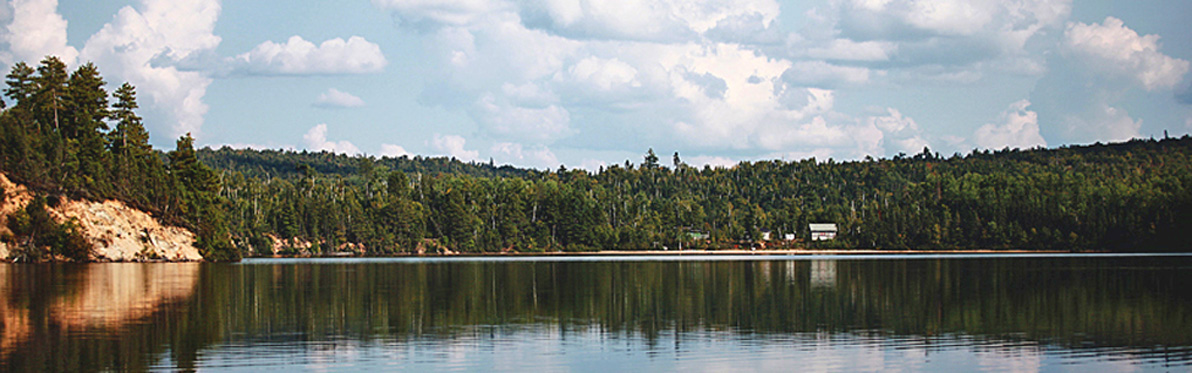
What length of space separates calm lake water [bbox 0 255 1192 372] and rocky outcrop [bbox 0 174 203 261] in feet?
157

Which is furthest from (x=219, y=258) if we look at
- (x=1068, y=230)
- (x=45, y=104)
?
(x=1068, y=230)

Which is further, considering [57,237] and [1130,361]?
[57,237]

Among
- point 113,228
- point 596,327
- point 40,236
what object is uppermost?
point 113,228

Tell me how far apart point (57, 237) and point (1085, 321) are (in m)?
93.0

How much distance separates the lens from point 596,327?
3662 centimetres

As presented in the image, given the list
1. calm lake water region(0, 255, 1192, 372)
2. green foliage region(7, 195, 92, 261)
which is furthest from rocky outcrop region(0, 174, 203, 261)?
calm lake water region(0, 255, 1192, 372)

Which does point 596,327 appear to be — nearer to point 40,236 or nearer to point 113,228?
point 40,236

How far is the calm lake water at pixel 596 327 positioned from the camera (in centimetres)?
2756

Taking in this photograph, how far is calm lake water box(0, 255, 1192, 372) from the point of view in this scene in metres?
27.6

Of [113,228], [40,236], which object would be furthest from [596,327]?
[113,228]

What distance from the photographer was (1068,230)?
649ft

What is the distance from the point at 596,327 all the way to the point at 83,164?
301ft

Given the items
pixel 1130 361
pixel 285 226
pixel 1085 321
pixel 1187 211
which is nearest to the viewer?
pixel 1130 361

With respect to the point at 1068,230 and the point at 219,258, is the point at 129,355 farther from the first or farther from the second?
the point at 1068,230
